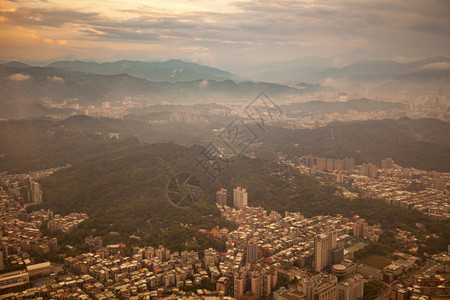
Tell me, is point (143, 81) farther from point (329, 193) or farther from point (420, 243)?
point (420, 243)

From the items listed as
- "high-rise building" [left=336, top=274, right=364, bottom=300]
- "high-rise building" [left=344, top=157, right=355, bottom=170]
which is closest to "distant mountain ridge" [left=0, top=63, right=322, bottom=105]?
"high-rise building" [left=344, top=157, right=355, bottom=170]

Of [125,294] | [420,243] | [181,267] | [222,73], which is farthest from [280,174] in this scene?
[222,73]

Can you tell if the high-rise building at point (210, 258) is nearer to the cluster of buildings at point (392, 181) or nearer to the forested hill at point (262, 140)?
the cluster of buildings at point (392, 181)

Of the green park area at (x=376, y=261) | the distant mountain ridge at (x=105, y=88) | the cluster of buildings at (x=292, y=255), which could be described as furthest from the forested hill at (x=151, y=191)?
the distant mountain ridge at (x=105, y=88)

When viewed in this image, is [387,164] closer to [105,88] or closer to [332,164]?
[332,164]

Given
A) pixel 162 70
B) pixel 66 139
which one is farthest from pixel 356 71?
pixel 66 139

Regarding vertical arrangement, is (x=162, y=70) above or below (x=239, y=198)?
above
